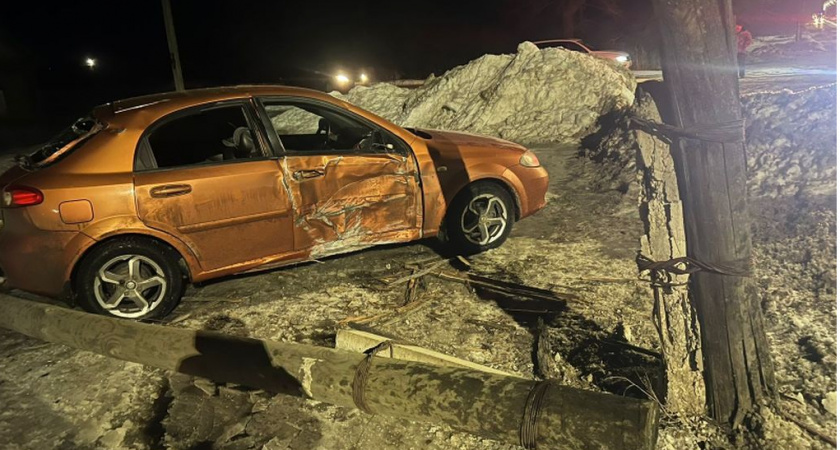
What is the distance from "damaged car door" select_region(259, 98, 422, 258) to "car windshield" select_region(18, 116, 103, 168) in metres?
1.21

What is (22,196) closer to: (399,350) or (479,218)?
(399,350)

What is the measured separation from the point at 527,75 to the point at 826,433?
8652mm

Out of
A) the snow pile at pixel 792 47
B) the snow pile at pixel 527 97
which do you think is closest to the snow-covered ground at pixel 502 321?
the snow pile at pixel 527 97

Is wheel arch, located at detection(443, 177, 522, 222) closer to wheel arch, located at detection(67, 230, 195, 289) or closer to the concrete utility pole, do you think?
wheel arch, located at detection(67, 230, 195, 289)

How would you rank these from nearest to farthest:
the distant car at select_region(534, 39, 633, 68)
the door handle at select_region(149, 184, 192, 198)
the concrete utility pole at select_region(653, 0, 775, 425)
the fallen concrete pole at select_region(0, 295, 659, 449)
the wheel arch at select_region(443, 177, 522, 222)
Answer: the fallen concrete pole at select_region(0, 295, 659, 449) < the concrete utility pole at select_region(653, 0, 775, 425) < the door handle at select_region(149, 184, 192, 198) < the wheel arch at select_region(443, 177, 522, 222) < the distant car at select_region(534, 39, 633, 68)

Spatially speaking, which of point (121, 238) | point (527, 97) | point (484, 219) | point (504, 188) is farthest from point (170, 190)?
point (527, 97)

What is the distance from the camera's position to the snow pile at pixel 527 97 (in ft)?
32.3

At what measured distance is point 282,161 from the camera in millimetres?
4258

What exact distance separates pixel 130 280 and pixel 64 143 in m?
1.10

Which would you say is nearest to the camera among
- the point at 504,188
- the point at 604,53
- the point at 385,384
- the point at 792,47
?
the point at 385,384

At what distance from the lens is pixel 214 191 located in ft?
13.4

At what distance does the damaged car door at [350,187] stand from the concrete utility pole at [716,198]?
7.89ft

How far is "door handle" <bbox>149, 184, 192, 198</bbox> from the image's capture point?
3922 mm

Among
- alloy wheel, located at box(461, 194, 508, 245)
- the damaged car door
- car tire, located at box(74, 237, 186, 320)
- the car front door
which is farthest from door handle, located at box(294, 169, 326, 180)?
alloy wheel, located at box(461, 194, 508, 245)
